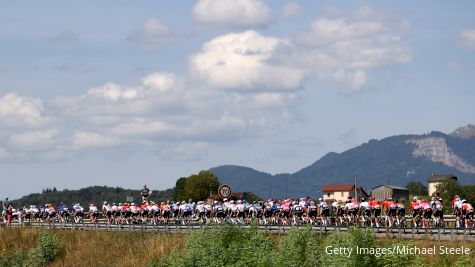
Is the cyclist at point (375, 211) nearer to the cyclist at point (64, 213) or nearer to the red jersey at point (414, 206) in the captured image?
the red jersey at point (414, 206)

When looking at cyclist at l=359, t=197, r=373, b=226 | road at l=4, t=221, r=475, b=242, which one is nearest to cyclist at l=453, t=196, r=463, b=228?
road at l=4, t=221, r=475, b=242

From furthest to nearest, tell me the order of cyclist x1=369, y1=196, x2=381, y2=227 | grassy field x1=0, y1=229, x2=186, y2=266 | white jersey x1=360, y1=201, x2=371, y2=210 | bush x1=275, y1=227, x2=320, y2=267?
grassy field x1=0, y1=229, x2=186, y2=266
white jersey x1=360, y1=201, x2=371, y2=210
cyclist x1=369, y1=196, x2=381, y2=227
bush x1=275, y1=227, x2=320, y2=267

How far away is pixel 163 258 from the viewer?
147 ft

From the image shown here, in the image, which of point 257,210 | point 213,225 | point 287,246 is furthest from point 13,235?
point 287,246

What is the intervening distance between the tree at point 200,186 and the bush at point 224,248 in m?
96.4

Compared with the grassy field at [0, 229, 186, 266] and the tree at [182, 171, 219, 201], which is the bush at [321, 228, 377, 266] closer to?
the grassy field at [0, 229, 186, 266]

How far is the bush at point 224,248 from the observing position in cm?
4016

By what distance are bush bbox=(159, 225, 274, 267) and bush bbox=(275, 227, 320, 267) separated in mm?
746

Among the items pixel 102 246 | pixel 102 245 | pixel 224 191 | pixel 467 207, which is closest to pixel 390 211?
pixel 467 207

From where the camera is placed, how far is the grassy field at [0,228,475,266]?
4972 centimetres

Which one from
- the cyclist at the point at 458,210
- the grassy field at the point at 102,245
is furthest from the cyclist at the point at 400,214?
the grassy field at the point at 102,245

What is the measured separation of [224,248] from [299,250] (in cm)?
522

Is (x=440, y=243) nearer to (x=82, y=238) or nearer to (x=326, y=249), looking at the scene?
(x=326, y=249)

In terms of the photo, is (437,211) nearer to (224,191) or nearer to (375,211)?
(375,211)
